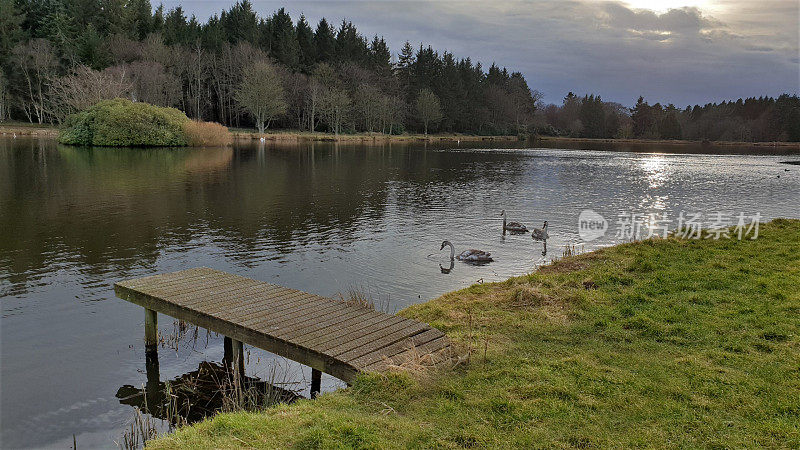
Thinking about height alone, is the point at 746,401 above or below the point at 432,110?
below

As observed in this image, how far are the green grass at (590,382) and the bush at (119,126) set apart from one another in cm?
6549

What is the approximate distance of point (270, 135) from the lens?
91.2m

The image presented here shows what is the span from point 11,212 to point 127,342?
18664 millimetres

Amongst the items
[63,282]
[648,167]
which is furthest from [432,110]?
[63,282]

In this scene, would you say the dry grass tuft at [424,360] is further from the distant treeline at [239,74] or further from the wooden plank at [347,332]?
the distant treeline at [239,74]

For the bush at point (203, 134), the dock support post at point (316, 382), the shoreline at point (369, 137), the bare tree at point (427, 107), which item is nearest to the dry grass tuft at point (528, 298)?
the dock support post at point (316, 382)

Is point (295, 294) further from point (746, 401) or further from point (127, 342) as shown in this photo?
point (746, 401)

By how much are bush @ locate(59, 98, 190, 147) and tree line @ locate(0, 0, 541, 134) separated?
9.25 m

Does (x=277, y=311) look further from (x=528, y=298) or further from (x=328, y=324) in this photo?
(x=528, y=298)

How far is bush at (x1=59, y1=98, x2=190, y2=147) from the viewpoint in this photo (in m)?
67.5

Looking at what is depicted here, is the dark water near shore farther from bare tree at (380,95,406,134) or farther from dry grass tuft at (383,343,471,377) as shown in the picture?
bare tree at (380,95,406,134)

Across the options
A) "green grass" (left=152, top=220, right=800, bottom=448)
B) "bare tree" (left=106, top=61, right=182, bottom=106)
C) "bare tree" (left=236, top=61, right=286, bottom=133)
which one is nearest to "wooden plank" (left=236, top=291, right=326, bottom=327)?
"green grass" (left=152, top=220, right=800, bottom=448)

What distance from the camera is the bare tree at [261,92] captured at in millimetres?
88062

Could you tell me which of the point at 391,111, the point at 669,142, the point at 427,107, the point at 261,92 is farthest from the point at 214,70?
the point at 669,142
